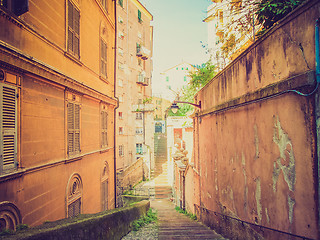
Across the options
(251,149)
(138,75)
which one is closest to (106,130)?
(251,149)

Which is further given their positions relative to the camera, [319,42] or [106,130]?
[106,130]

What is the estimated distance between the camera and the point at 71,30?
7.00 m

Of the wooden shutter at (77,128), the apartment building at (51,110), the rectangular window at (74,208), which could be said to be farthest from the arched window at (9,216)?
the wooden shutter at (77,128)

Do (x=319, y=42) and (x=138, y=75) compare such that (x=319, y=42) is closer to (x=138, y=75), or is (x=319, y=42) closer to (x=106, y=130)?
(x=106, y=130)

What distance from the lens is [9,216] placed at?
13.7 feet

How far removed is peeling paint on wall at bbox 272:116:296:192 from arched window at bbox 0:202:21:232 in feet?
16.3

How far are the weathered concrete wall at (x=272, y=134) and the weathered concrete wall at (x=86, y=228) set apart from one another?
3.23 m

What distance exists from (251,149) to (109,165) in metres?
7.66

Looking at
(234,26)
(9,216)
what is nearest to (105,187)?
(9,216)

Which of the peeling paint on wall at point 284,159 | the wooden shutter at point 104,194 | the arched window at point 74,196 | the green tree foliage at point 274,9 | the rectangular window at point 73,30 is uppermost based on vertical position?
the rectangular window at point 73,30

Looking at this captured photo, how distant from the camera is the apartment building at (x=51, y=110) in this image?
4238mm

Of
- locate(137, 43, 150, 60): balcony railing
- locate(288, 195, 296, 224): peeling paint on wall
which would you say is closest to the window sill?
locate(288, 195, 296, 224): peeling paint on wall

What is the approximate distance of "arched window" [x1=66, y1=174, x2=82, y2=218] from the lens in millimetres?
6734

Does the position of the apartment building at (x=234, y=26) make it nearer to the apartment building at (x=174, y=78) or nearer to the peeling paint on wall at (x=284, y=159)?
the peeling paint on wall at (x=284, y=159)
